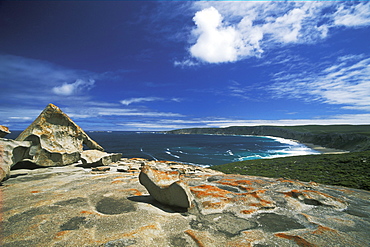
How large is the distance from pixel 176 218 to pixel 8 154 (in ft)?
26.9

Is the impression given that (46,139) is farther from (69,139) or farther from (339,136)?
(339,136)

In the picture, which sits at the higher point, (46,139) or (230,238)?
(46,139)

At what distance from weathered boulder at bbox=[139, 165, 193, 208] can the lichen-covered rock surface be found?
21 cm

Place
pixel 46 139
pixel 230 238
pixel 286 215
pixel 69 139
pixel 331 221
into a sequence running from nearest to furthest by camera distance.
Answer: pixel 230 238 < pixel 331 221 < pixel 286 215 < pixel 46 139 < pixel 69 139

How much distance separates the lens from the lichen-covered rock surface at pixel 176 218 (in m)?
3.22

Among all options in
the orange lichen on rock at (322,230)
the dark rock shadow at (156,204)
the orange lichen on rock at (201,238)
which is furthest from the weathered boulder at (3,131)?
the orange lichen on rock at (322,230)

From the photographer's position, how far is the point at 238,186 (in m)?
7.25

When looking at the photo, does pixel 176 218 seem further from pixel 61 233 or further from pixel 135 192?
pixel 61 233

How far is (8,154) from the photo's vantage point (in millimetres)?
7223

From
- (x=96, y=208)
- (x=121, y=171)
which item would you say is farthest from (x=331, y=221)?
(x=121, y=171)

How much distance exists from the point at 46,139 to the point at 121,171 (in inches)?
254

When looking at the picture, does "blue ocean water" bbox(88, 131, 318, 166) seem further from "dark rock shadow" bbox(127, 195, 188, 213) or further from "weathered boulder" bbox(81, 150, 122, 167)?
"dark rock shadow" bbox(127, 195, 188, 213)

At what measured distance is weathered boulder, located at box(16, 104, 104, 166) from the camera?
11.0 m

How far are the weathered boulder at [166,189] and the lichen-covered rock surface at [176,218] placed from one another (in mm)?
208
